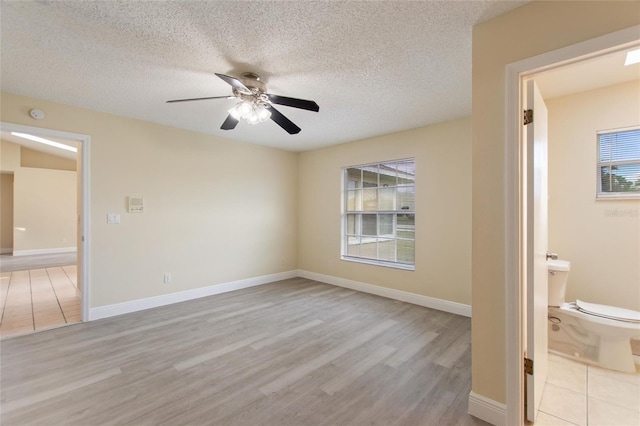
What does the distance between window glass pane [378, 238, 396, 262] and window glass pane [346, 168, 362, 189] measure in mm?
A: 1078

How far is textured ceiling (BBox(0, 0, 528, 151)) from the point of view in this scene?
1.65 meters

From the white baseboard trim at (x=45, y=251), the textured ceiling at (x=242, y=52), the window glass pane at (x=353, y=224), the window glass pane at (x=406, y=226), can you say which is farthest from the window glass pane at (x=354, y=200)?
the white baseboard trim at (x=45, y=251)

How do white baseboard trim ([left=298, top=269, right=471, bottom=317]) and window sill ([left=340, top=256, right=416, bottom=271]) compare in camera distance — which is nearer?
white baseboard trim ([left=298, top=269, right=471, bottom=317])

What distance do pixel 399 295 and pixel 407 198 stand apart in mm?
1477

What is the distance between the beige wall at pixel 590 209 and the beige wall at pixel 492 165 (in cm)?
178

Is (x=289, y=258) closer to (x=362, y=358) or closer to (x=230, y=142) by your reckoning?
(x=230, y=142)

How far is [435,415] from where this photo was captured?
175 cm

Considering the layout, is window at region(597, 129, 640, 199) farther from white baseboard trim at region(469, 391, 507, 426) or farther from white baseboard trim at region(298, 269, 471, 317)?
white baseboard trim at region(469, 391, 507, 426)

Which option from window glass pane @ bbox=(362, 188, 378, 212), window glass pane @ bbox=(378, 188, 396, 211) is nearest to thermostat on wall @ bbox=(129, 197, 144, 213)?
window glass pane @ bbox=(362, 188, 378, 212)

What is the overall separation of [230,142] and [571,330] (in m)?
4.93

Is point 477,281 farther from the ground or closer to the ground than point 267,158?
closer to the ground

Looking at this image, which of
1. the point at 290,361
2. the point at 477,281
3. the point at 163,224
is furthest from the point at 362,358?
the point at 163,224

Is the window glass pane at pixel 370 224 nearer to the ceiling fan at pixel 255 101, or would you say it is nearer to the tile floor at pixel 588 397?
the ceiling fan at pixel 255 101

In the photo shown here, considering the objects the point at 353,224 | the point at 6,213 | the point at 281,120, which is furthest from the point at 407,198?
the point at 6,213
